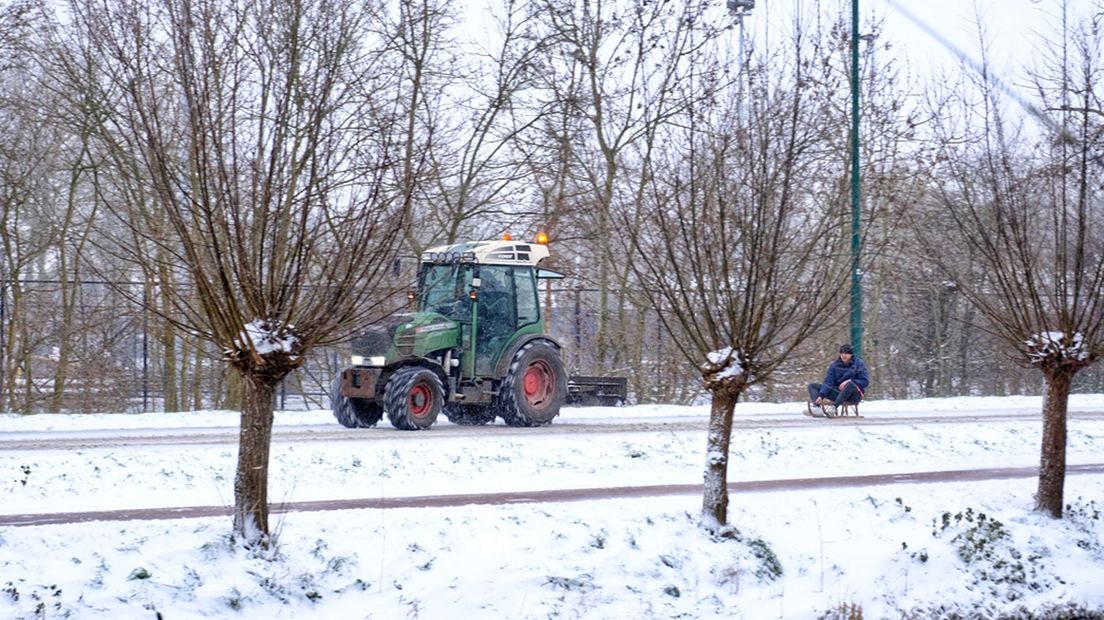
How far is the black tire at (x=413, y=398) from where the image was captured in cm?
1762

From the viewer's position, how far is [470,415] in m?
19.9

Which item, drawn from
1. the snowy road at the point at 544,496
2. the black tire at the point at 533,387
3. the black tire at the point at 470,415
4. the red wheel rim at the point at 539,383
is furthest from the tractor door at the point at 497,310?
the snowy road at the point at 544,496

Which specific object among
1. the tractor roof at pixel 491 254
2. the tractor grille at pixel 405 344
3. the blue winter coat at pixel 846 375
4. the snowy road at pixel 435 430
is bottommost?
the snowy road at pixel 435 430

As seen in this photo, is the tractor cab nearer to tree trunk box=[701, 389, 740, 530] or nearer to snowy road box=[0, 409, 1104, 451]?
snowy road box=[0, 409, 1104, 451]

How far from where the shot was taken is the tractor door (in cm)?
1911

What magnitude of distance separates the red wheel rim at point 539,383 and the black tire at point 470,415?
2.29 ft

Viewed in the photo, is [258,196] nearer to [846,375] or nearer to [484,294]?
[484,294]

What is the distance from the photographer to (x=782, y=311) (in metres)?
11.0

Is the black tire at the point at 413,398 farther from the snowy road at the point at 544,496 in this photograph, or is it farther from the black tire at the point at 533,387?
the snowy road at the point at 544,496

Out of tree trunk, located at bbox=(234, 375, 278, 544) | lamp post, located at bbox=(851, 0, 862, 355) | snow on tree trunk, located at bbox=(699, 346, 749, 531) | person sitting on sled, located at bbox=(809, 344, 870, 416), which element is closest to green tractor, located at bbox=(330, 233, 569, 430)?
lamp post, located at bbox=(851, 0, 862, 355)

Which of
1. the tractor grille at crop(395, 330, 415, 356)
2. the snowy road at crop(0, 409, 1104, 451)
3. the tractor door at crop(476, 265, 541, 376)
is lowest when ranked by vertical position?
the snowy road at crop(0, 409, 1104, 451)

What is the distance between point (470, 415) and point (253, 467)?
10238 mm

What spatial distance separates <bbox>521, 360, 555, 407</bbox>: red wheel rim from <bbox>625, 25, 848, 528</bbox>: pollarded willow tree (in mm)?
8233

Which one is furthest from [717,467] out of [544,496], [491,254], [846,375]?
[846,375]
